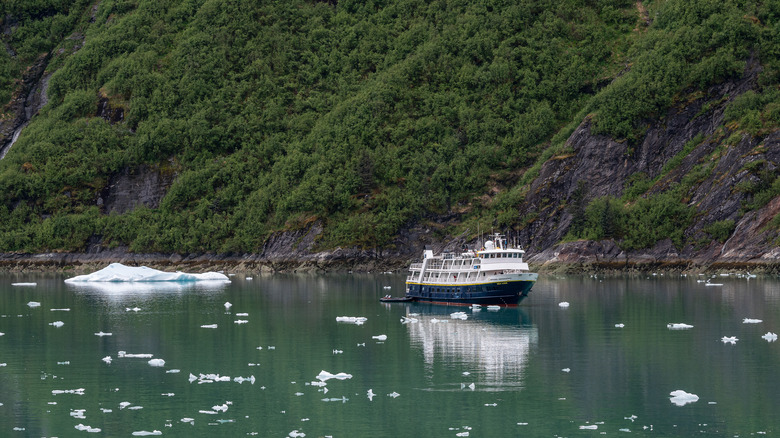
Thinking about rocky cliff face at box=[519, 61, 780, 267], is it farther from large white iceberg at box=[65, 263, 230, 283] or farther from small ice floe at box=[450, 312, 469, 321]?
small ice floe at box=[450, 312, 469, 321]

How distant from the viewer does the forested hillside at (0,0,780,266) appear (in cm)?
14012

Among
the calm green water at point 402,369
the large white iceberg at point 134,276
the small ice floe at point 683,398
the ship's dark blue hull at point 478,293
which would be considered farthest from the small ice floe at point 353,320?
the large white iceberg at point 134,276

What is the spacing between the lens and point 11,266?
555 ft

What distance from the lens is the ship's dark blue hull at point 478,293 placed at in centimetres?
8094

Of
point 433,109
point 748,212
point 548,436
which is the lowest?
point 548,436

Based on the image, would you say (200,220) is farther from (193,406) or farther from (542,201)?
(193,406)

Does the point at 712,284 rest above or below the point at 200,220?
below

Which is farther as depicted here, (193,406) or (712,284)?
(712,284)

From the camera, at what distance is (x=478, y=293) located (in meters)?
82.4

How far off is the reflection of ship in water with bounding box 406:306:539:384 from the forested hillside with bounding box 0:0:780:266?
5995 centimetres

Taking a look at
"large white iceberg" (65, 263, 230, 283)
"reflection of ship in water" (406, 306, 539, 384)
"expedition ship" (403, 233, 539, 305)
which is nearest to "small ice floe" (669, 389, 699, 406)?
"reflection of ship in water" (406, 306, 539, 384)

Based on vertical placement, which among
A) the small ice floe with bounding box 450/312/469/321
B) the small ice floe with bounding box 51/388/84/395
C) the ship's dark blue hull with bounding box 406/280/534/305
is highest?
the ship's dark blue hull with bounding box 406/280/534/305

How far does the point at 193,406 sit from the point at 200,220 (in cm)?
13204

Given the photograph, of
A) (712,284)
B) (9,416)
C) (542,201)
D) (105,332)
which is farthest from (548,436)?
(542,201)
